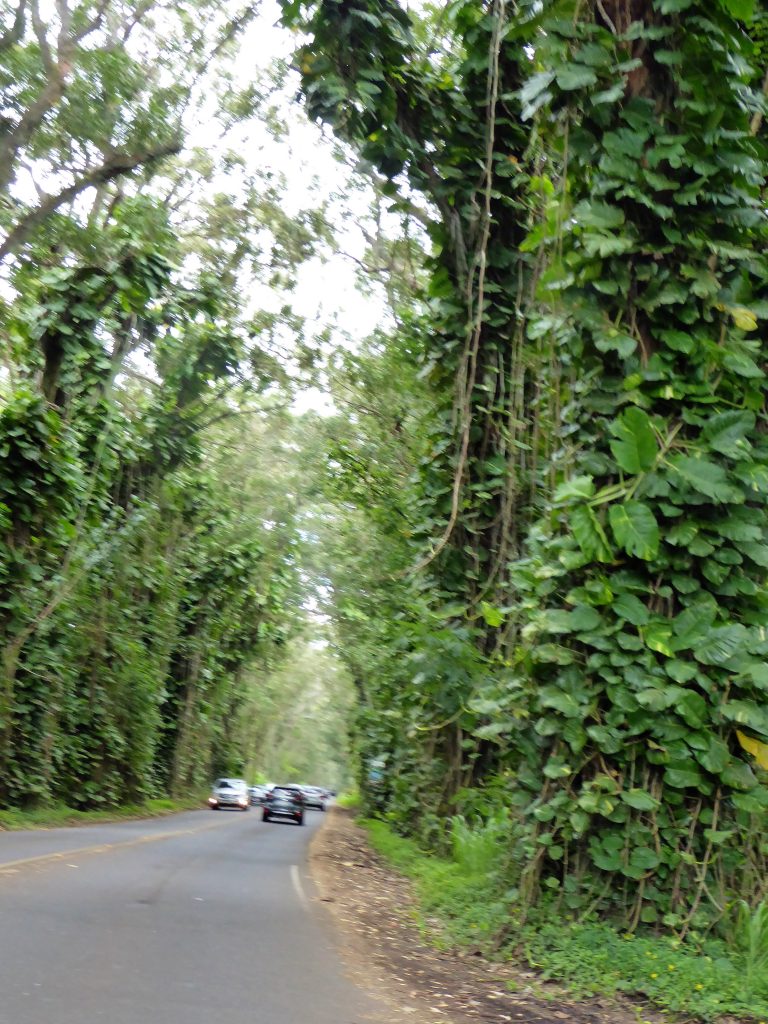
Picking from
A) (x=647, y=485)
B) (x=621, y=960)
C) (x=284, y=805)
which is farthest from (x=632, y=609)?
(x=284, y=805)

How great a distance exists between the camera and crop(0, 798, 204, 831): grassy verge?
68.4ft

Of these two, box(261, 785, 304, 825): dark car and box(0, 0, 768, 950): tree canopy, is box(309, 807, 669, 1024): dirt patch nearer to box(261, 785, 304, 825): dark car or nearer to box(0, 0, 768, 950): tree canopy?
box(0, 0, 768, 950): tree canopy

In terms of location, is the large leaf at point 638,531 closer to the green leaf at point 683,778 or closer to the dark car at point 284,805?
the green leaf at point 683,778

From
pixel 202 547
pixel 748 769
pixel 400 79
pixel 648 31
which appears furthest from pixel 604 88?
pixel 202 547

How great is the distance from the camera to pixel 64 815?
79.6ft

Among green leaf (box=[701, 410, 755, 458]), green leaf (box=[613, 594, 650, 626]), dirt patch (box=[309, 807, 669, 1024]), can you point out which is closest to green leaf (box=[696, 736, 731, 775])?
green leaf (box=[613, 594, 650, 626])

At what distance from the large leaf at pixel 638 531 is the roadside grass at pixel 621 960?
2.63 meters

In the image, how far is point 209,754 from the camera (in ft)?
174

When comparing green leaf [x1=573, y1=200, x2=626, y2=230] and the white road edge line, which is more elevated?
green leaf [x1=573, y1=200, x2=626, y2=230]

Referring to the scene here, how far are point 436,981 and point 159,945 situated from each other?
212 centimetres

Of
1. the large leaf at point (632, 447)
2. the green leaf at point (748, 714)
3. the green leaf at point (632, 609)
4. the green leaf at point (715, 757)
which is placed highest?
the large leaf at point (632, 447)

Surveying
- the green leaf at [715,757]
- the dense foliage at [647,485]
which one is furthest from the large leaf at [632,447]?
the green leaf at [715,757]

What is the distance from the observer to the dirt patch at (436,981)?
282 inches

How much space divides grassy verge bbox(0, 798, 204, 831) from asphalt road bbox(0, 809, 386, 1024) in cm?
→ 488
